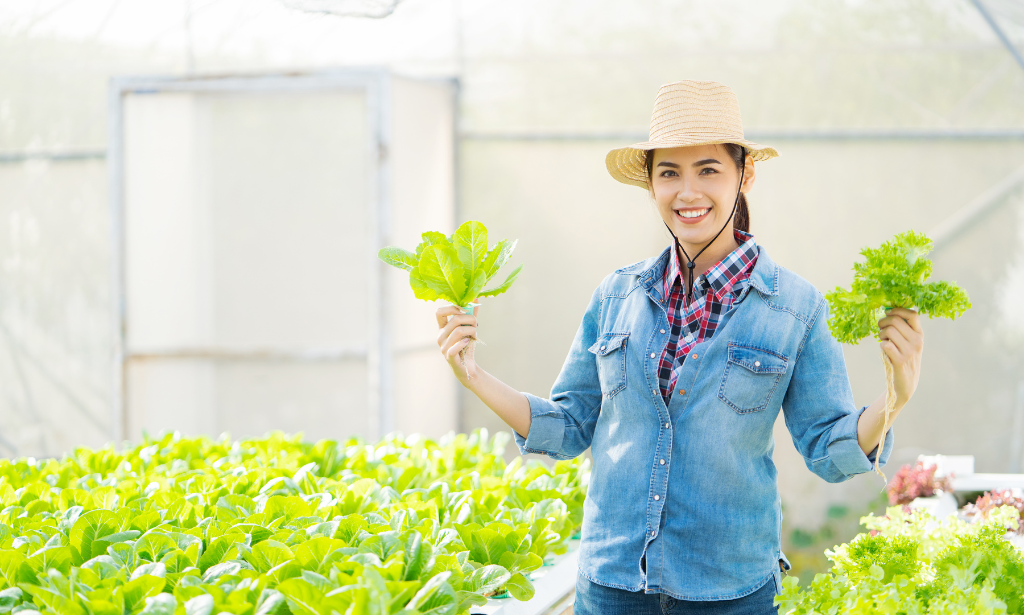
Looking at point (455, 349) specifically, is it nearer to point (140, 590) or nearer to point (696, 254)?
point (696, 254)

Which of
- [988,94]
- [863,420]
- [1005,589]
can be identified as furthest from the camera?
[988,94]

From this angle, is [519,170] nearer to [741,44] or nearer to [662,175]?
[741,44]

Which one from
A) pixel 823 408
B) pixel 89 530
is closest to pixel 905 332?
pixel 823 408

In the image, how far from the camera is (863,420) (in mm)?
1604

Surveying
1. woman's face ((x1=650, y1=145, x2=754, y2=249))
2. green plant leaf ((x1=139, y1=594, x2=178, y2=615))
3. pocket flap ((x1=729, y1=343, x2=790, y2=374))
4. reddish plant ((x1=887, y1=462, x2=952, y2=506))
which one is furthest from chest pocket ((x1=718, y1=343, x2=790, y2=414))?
reddish plant ((x1=887, y1=462, x2=952, y2=506))

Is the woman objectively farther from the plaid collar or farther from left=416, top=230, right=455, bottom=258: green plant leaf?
left=416, top=230, right=455, bottom=258: green plant leaf

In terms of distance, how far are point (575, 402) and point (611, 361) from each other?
0.17 meters

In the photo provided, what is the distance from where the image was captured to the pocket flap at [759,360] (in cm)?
173

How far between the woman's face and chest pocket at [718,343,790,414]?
0.26 meters

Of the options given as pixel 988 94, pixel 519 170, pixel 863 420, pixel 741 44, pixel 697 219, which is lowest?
pixel 863 420

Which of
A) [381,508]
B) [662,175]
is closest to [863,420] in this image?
[662,175]

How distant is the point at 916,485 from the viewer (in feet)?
10.7

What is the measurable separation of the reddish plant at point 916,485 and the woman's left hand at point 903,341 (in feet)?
6.94

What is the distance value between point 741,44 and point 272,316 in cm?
301
